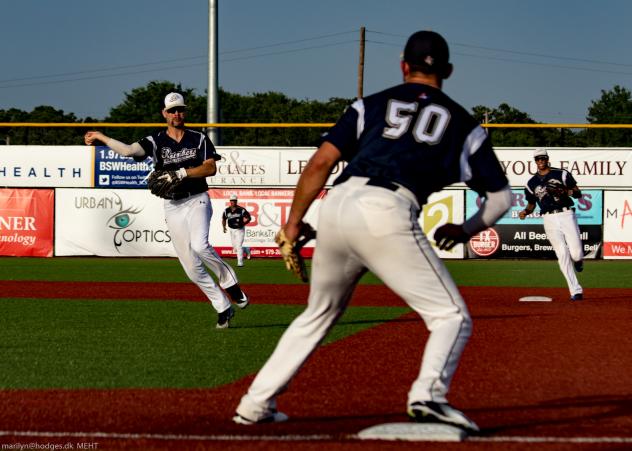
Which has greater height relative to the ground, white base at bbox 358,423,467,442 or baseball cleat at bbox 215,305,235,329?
white base at bbox 358,423,467,442

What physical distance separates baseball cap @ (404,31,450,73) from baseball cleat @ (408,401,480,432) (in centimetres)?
164

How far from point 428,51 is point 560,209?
10882 mm

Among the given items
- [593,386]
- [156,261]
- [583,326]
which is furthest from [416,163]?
[156,261]

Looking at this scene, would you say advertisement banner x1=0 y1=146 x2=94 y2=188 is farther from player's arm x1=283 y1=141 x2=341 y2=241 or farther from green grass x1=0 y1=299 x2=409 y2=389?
player's arm x1=283 y1=141 x2=341 y2=241

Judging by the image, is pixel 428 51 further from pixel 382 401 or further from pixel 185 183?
pixel 185 183

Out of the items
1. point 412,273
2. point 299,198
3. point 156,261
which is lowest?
point 156,261

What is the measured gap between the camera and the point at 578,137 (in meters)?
35.8

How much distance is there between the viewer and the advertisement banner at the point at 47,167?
35.5m

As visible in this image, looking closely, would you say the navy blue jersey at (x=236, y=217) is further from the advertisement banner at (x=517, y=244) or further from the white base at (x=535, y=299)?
the white base at (x=535, y=299)

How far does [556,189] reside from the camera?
50.6 ft

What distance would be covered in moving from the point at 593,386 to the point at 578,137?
29793 millimetres

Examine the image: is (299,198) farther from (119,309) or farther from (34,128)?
(34,128)

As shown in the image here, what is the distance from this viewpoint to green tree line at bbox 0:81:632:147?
37.0m

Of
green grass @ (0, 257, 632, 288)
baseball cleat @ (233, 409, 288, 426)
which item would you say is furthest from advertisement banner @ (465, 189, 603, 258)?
baseball cleat @ (233, 409, 288, 426)
